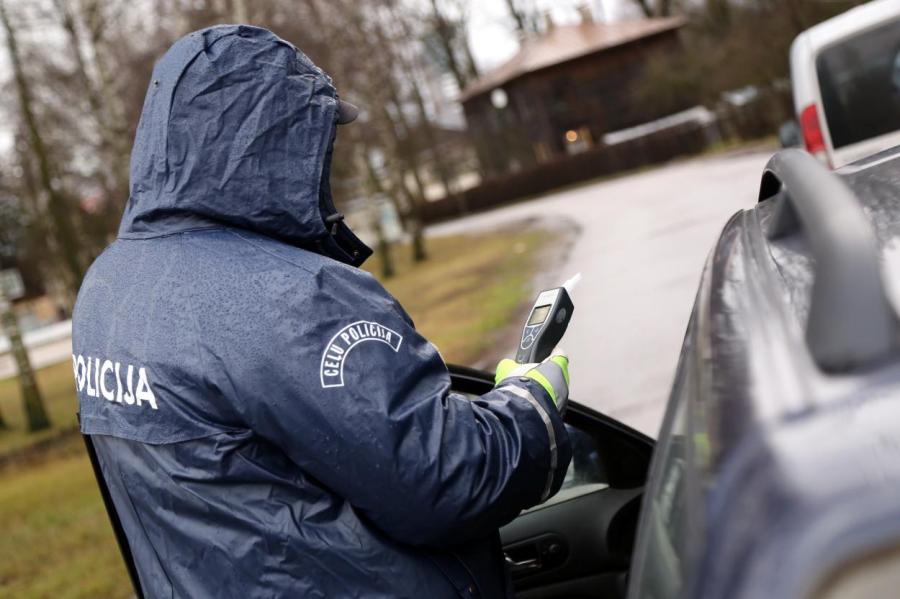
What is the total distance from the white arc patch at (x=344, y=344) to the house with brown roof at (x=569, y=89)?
43967mm

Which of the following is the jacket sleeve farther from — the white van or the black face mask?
the white van

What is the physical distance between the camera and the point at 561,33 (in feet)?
155

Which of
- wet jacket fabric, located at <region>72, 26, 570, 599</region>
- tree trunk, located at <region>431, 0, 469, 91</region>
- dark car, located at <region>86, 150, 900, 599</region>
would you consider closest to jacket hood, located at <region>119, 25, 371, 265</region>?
wet jacket fabric, located at <region>72, 26, 570, 599</region>

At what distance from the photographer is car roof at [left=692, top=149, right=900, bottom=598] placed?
0.83m

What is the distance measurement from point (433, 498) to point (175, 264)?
62 centimetres

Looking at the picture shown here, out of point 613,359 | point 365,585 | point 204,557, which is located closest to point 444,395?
point 365,585

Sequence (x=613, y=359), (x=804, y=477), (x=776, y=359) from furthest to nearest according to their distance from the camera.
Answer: (x=613, y=359) < (x=776, y=359) < (x=804, y=477)

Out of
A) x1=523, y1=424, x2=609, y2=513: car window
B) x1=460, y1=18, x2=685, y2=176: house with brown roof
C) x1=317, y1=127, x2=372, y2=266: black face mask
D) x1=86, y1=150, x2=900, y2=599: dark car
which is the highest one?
x1=317, y1=127, x2=372, y2=266: black face mask

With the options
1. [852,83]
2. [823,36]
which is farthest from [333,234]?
[823,36]

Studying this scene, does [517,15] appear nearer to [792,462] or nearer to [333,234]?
[333,234]

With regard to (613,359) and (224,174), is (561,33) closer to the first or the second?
(613,359)

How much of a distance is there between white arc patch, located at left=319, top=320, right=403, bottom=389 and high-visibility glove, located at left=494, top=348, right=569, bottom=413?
1.16 feet

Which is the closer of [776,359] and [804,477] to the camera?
[804,477]

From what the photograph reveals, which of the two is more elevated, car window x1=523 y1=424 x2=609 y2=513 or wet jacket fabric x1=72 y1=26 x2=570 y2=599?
wet jacket fabric x1=72 y1=26 x2=570 y2=599
